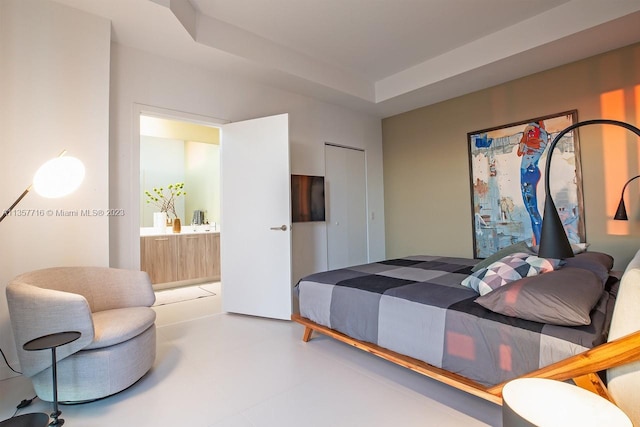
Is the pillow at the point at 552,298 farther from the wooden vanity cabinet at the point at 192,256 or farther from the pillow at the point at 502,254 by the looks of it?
the wooden vanity cabinet at the point at 192,256

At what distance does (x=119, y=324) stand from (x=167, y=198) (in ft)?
13.6

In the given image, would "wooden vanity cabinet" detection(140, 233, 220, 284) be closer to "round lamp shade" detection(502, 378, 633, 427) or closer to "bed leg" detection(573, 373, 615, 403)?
"round lamp shade" detection(502, 378, 633, 427)

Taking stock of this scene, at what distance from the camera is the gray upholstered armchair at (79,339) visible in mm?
1622

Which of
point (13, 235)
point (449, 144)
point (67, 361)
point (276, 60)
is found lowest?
point (67, 361)

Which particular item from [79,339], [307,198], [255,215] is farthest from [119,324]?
[307,198]

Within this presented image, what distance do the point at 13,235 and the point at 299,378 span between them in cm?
221

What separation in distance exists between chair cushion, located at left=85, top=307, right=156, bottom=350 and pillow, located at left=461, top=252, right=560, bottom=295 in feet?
7.03

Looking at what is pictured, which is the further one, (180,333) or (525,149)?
(525,149)

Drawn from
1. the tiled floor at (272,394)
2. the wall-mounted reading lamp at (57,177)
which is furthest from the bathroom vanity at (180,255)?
the wall-mounted reading lamp at (57,177)

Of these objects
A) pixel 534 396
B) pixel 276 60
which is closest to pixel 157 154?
pixel 276 60

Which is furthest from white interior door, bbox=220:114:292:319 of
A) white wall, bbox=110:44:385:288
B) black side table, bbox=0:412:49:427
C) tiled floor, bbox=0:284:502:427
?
black side table, bbox=0:412:49:427

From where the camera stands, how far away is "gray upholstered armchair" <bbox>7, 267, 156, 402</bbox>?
162 cm

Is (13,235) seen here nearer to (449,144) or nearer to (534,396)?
(534,396)

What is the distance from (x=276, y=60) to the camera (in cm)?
324
